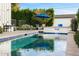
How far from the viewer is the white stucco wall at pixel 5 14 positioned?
20.4ft

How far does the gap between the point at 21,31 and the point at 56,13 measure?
41.5 inches

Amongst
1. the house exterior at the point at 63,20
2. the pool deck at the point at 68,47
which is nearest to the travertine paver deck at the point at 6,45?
the pool deck at the point at 68,47

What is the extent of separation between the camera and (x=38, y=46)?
6215 millimetres

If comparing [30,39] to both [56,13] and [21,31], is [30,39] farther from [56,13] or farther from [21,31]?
[56,13]

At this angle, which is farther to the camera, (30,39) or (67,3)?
(30,39)

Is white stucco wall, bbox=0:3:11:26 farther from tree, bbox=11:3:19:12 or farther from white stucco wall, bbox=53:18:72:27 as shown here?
white stucco wall, bbox=53:18:72:27

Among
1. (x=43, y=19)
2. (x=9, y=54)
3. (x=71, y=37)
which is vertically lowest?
(x=9, y=54)

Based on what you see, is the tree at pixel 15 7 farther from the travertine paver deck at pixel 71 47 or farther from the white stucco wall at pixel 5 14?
the travertine paver deck at pixel 71 47

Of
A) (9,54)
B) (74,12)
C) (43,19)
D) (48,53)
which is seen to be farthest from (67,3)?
(9,54)

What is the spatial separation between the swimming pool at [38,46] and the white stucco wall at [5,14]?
1.87 ft

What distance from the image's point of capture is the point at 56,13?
251 inches

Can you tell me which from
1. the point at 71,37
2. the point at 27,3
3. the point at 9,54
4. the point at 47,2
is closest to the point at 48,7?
the point at 47,2

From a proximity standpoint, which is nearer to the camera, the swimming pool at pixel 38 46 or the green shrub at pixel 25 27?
the swimming pool at pixel 38 46

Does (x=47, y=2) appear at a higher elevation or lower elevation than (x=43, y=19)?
higher
